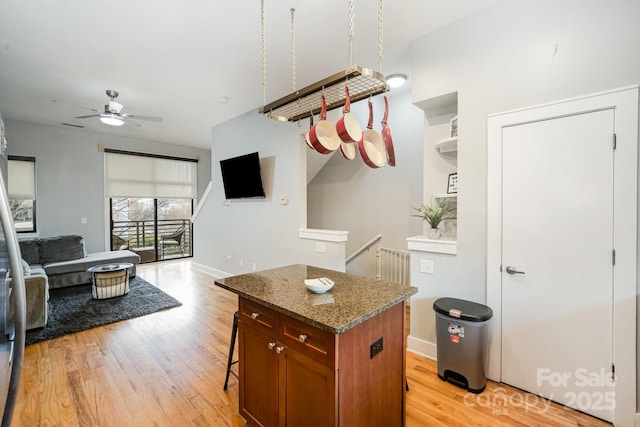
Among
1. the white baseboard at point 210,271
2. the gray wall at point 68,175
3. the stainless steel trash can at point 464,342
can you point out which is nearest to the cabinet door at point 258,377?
the stainless steel trash can at point 464,342

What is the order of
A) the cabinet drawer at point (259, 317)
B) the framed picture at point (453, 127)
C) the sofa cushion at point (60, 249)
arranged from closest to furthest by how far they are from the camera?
the cabinet drawer at point (259, 317), the framed picture at point (453, 127), the sofa cushion at point (60, 249)

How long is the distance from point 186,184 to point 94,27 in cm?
519

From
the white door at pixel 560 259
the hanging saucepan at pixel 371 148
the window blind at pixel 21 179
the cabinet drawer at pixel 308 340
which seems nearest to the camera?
the cabinet drawer at pixel 308 340

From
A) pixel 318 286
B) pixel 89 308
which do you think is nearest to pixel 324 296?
pixel 318 286

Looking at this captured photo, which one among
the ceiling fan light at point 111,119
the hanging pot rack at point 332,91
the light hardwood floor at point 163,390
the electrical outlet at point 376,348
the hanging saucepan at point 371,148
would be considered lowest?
the light hardwood floor at point 163,390

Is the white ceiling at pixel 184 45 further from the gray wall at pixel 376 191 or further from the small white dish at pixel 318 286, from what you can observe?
the small white dish at pixel 318 286

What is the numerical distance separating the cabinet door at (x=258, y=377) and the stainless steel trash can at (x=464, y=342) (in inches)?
54.3

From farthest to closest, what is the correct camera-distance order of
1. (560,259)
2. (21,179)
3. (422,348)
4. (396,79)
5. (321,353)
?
(21,179)
(396,79)
(422,348)
(560,259)
(321,353)

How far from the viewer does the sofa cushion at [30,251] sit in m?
4.44

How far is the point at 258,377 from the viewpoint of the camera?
1.60 meters

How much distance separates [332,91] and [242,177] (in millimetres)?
3257

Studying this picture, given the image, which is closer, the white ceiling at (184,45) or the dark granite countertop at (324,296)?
the dark granite countertop at (324,296)

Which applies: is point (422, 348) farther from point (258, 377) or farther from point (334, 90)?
point (334, 90)

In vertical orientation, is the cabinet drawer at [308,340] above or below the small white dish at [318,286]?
below
